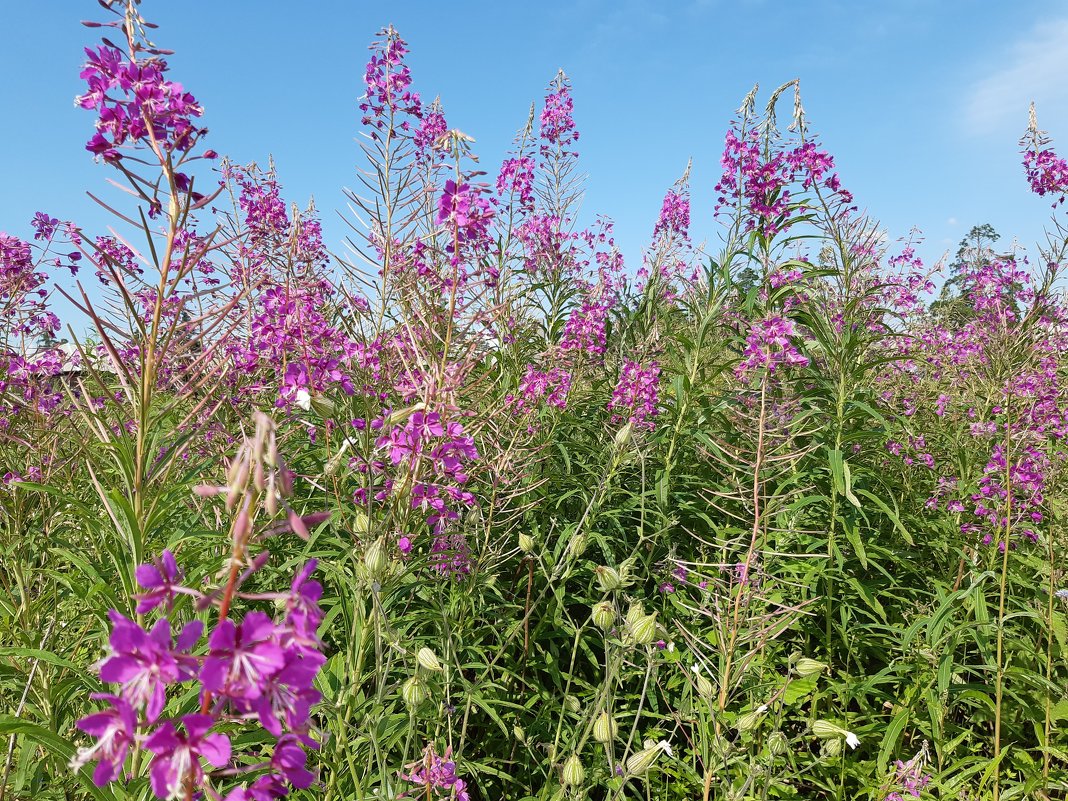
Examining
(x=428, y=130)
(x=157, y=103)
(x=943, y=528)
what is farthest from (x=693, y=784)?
(x=428, y=130)

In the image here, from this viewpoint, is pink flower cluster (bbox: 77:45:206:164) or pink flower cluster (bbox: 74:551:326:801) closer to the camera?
pink flower cluster (bbox: 74:551:326:801)

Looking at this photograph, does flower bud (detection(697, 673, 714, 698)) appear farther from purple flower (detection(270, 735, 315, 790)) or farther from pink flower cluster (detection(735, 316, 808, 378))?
purple flower (detection(270, 735, 315, 790))

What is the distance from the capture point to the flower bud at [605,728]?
160 cm

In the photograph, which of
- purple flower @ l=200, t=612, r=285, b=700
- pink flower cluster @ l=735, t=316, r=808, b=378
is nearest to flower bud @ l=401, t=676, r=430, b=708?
purple flower @ l=200, t=612, r=285, b=700

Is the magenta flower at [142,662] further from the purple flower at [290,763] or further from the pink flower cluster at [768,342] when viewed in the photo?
the pink flower cluster at [768,342]

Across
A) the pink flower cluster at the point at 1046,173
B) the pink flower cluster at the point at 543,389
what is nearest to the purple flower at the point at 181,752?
the pink flower cluster at the point at 543,389

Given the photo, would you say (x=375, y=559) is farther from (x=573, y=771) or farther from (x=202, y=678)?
(x=202, y=678)

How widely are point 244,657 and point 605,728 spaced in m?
1.23

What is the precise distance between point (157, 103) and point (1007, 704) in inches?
167

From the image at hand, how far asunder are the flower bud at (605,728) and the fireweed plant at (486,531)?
0.01m

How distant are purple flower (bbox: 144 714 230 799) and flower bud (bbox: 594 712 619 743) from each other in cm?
108

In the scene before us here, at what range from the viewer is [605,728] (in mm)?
1679

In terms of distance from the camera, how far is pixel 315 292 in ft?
9.92

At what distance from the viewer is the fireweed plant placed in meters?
1.52
